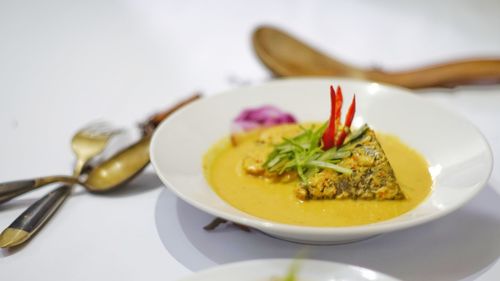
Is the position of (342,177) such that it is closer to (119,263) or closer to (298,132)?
(298,132)

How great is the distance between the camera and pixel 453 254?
157cm

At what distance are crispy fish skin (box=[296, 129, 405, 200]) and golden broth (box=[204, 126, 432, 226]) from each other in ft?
0.07

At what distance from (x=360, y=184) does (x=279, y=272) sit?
0.51m

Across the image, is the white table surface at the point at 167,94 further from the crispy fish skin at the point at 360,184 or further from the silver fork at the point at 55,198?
the crispy fish skin at the point at 360,184

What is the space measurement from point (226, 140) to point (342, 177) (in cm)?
62

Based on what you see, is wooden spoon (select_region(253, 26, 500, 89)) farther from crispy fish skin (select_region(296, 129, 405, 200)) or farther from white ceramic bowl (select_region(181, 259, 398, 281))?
white ceramic bowl (select_region(181, 259, 398, 281))

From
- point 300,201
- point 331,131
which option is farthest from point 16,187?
point 331,131

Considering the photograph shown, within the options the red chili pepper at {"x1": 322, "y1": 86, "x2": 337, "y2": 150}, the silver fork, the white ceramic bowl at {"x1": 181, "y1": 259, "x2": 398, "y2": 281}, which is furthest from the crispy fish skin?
the silver fork

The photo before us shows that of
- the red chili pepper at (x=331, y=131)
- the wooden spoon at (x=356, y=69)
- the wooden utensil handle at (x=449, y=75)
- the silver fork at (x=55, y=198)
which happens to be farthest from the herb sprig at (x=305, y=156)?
the wooden utensil handle at (x=449, y=75)

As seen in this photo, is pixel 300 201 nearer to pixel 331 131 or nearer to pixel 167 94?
pixel 331 131

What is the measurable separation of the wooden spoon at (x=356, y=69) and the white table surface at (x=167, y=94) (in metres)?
0.08

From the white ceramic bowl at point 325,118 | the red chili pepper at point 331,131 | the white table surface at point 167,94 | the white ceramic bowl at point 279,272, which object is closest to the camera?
the white ceramic bowl at point 279,272

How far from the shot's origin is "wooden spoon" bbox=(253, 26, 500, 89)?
2752 mm

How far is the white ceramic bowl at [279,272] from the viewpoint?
50.7 inches
